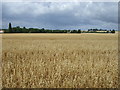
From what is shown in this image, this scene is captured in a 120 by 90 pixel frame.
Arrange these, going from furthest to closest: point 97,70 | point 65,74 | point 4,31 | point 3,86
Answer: point 4,31
point 97,70
point 65,74
point 3,86

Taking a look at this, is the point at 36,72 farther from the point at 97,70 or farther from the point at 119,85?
the point at 119,85

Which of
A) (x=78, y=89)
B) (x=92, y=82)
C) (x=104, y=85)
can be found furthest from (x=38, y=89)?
(x=104, y=85)

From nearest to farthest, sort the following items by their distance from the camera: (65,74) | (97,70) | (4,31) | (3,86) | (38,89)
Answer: (38,89), (3,86), (65,74), (97,70), (4,31)

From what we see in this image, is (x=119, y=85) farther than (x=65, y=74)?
No

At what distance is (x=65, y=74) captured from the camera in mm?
4797

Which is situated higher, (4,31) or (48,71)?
(4,31)

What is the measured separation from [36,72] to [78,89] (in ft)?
5.62

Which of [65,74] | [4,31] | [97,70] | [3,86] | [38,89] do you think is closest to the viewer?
[38,89]

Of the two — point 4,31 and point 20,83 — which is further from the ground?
point 4,31

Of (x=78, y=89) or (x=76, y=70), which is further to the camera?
(x=76, y=70)

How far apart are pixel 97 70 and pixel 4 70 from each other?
10.3ft

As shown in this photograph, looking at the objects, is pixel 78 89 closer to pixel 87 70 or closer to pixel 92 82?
pixel 92 82

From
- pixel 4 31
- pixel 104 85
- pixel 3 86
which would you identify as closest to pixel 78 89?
pixel 104 85

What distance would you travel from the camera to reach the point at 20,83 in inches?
163
